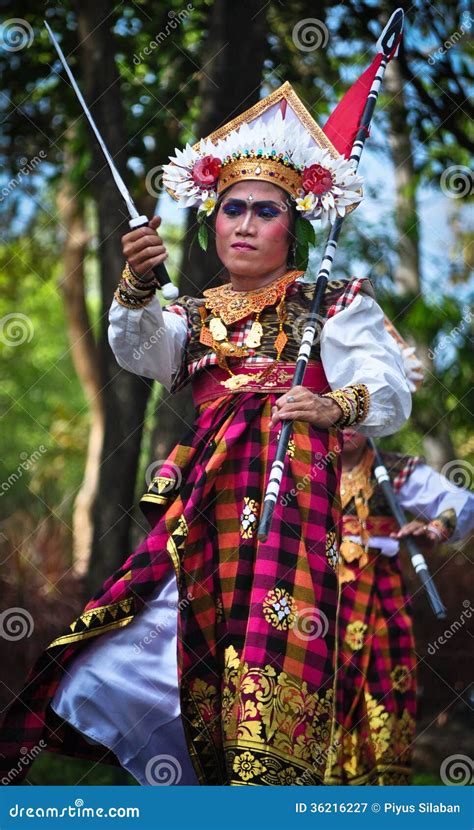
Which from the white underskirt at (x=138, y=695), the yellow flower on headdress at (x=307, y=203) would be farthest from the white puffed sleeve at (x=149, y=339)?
the white underskirt at (x=138, y=695)

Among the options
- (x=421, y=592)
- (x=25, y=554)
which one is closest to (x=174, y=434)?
(x=25, y=554)

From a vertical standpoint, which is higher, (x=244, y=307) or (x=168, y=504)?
(x=244, y=307)

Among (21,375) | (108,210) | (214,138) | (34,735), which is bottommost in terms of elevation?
(34,735)

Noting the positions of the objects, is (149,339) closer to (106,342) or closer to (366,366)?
(366,366)

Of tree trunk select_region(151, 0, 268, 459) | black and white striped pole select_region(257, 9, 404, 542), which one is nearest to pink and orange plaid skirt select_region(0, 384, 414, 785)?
black and white striped pole select_region(257, 9, 404, 542)

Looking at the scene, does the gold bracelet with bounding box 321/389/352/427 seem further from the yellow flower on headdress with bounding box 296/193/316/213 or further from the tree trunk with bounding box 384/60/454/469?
the tree trunk with bounding box 384/60/454/469

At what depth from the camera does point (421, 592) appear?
8852mm

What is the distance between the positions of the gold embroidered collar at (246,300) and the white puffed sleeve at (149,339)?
127 millimetres

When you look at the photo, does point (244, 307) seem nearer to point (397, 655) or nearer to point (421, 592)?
point (397, 655)

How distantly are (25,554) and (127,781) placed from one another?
2.98m

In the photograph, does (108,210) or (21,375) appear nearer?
(108,210)

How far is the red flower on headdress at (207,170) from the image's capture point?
388 centimetres

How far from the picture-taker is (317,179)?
12.5ft

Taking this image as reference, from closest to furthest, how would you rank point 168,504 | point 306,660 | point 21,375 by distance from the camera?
point 306,660 → point 168,504 → point 21,375
